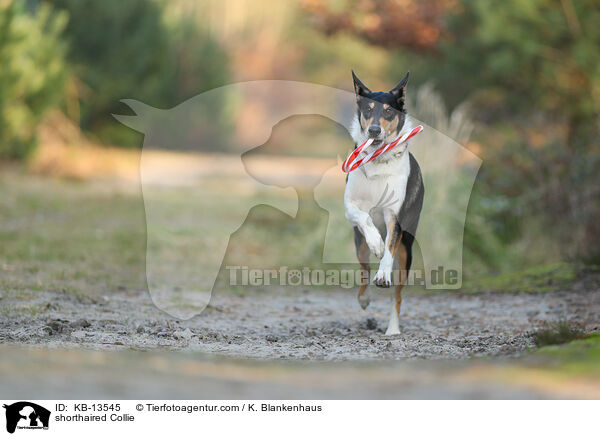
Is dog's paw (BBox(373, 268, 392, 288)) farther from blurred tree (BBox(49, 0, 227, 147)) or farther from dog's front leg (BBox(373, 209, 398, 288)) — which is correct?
blurred tree (BBox(49, 0, 227, 147))

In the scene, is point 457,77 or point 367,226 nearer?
point 367,226

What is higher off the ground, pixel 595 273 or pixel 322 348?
pixel 595 273

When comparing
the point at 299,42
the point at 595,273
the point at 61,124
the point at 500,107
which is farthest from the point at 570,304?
the point at 299,42

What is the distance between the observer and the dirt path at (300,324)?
4.77 meters

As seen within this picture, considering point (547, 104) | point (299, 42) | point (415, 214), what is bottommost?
point (415, 214)

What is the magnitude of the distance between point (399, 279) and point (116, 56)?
15599 mm

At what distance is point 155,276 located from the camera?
789 centimetres

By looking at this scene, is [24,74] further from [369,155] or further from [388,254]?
[388,254]

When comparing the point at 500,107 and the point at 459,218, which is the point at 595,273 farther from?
the point at 500,107

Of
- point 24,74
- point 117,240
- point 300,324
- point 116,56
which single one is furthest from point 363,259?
point 116,56

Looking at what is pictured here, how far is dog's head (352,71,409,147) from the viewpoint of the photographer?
5.10 meters

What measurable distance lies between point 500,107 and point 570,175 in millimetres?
6797

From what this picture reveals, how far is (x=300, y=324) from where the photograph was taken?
5.94m

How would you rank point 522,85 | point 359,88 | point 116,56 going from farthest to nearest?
point 116,56 → point 522,85 → point 359,88
